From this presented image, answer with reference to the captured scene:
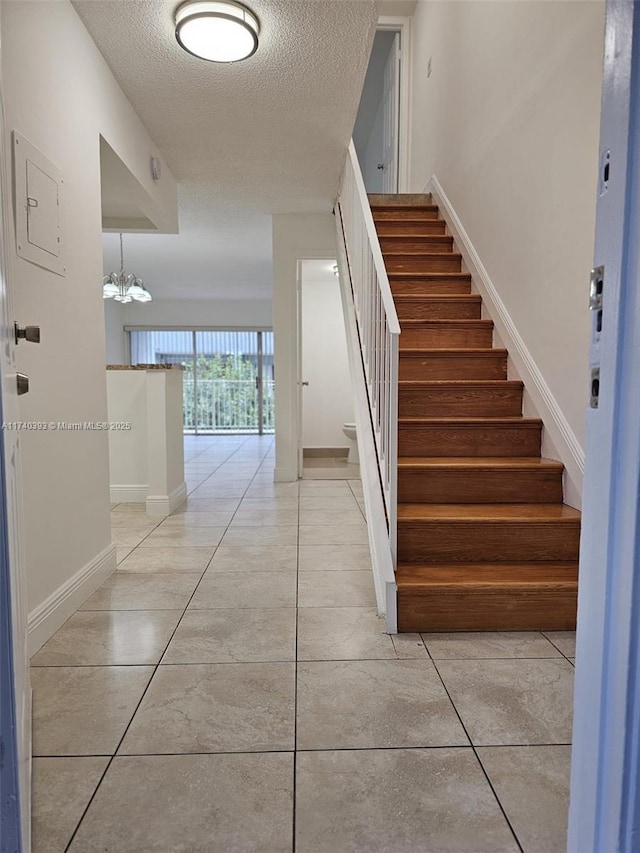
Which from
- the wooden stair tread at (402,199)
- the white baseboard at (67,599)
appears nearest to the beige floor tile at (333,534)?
the white baseboard at (67,599)

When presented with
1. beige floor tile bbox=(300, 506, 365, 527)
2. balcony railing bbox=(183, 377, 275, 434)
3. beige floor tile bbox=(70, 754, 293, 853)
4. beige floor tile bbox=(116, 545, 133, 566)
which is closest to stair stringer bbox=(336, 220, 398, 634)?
beige floor tile bbox=(70, 754, 293, 853)

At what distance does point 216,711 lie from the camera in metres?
1.48

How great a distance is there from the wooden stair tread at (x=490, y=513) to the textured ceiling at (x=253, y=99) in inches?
85.8

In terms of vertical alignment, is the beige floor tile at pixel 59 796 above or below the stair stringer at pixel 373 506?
below

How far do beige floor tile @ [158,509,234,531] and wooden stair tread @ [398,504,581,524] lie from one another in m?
1.56

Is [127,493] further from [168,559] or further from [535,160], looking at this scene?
[535,160]

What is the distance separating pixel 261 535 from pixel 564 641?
1.81 m

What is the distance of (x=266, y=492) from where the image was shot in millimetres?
4566

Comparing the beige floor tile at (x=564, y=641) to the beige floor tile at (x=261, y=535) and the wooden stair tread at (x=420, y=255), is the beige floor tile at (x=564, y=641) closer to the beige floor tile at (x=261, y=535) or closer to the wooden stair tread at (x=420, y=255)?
the beige floor tile at (x=261, y=535)

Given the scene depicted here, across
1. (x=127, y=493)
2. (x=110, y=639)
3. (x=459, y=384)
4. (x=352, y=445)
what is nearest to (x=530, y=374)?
(x=459, y=384)

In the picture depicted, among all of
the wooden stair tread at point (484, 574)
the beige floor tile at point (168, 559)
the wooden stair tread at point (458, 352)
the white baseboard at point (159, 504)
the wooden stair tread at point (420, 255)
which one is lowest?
the beige floor tile at point (168, 559)

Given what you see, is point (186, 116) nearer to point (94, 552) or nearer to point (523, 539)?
point (94, 552)

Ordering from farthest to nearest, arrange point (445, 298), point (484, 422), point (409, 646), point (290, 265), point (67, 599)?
point (290, 265)
point (445, 298)
point (484, 422)
point (67, 599)
point (409, 646)

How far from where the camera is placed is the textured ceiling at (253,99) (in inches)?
89.9
